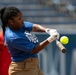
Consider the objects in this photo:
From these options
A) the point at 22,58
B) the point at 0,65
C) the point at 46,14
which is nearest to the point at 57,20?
the point at 46,14

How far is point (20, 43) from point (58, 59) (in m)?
2.37

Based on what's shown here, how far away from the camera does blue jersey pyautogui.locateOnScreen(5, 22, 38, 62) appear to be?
3.53 metres

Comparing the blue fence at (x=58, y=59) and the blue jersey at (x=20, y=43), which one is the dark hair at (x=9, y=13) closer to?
the blue jersey at (x=20, y=43)

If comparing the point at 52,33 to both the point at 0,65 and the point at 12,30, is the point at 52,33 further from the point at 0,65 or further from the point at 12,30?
A: the point at 0,65

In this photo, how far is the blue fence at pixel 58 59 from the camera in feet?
18.9

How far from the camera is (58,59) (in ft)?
19.1

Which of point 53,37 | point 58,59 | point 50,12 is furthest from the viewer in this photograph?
point 50,12

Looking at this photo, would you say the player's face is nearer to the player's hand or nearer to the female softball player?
the female softball player

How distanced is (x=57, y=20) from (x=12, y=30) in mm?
6944

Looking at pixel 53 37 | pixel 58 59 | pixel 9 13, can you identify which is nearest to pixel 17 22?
pixel 9 13

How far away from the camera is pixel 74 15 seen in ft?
35.6

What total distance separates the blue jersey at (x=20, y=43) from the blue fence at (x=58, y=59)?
84.1 inches

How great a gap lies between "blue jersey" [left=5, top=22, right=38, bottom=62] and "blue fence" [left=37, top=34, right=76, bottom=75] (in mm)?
2136

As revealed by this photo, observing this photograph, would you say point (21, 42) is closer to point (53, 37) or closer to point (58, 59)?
point (53, 37)
